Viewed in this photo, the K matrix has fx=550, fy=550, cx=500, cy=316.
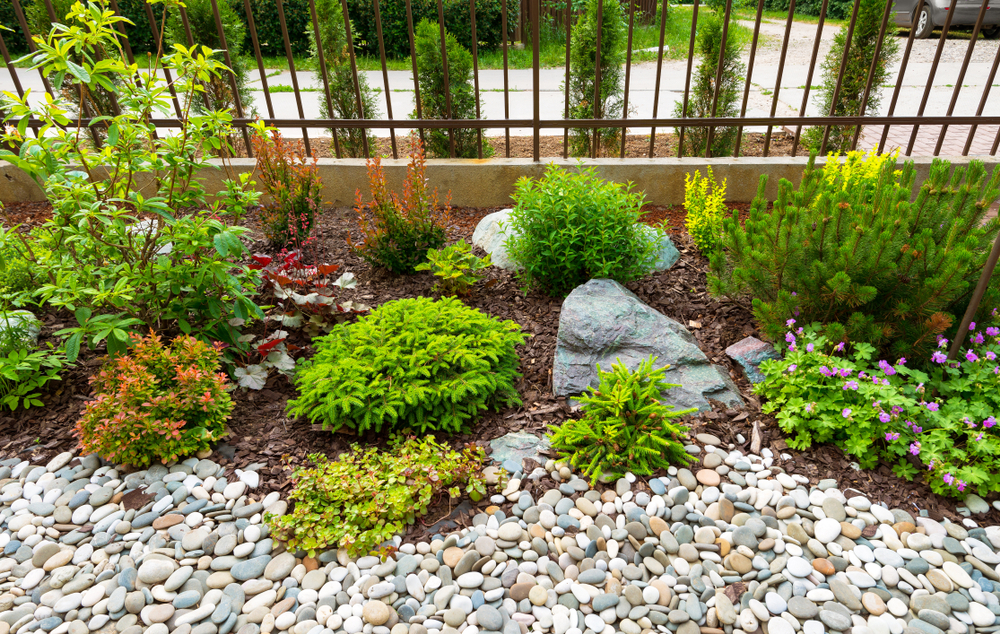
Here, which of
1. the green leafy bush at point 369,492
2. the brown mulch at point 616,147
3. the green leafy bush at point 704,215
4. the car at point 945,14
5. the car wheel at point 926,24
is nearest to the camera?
the green leafy bush at point 369,492

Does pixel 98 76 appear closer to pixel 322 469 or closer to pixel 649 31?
pixel 322 469

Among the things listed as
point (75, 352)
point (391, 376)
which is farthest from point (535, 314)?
point (75, 352)

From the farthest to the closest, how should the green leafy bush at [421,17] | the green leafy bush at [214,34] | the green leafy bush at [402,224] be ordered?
the green leafy bush at [421,17], the green leafy bush at [214,34], the green leafy bush at [402,224]

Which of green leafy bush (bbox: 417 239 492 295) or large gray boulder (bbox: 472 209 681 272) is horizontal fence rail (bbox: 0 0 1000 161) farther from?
green leafy bush (bbox: 417 239 492 295)

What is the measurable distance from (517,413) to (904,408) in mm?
1722

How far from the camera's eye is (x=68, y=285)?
245 centimetres

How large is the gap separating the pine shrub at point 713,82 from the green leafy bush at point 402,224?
7.64 ft

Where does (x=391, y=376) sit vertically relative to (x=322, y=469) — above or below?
above

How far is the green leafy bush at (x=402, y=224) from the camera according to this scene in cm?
359

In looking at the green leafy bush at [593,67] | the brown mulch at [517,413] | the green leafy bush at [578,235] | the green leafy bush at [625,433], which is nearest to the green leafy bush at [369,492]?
the brown mulch at [517,413]

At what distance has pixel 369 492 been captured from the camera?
7.16ft

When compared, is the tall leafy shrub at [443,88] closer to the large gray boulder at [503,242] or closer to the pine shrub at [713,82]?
the large gray boulder at [503,242]

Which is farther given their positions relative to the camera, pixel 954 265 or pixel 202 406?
pixel 202 406

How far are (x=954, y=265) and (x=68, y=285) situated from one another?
3831 millimetres
